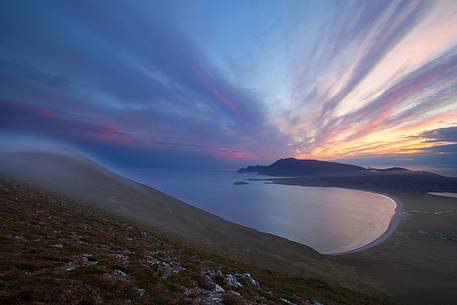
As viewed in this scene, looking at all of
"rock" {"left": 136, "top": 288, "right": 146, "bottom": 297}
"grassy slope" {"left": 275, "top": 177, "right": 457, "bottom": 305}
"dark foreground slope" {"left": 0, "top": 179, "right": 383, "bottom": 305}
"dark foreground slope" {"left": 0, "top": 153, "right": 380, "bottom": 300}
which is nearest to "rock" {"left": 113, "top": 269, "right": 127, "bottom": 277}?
"dark foreground slope" {"left": 0, "top": 179, "right": 383, "bottom": 305}

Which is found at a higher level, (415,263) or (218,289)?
(218,289)

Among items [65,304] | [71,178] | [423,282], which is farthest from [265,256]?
[71,178]

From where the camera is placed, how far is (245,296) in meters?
15.7

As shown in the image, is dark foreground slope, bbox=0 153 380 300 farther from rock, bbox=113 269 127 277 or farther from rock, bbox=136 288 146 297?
rock, bbox=136 288 146 297

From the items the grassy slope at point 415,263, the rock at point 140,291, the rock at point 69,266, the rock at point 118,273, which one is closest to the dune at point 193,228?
the grassy slope at point 415,263

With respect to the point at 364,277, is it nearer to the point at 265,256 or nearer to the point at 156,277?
the point at 265,256

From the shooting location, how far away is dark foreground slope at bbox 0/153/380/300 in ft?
153

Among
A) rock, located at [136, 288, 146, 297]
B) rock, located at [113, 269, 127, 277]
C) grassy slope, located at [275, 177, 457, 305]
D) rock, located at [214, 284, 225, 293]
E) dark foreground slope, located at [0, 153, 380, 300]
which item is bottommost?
grassy slope, located at [275, 177, 457, 305]

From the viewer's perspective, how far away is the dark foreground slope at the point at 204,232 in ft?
153

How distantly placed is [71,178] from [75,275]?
106 metres

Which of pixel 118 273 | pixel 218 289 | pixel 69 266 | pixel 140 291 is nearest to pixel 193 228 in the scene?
pixel 218 289

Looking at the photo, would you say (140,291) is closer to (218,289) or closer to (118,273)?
(118,273)

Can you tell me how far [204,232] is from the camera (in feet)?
220

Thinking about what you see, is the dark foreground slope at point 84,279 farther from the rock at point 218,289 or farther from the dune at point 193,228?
the dune at point 193,228
